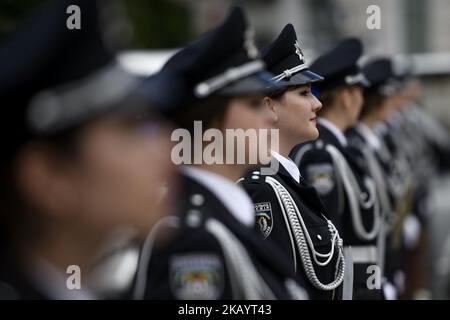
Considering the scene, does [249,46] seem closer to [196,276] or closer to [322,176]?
[196,276]

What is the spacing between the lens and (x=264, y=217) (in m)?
3.24

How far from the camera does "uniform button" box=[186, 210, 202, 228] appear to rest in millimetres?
2406

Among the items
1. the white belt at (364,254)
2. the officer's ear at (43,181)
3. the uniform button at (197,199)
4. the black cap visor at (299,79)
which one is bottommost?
the white belt at (364,254)

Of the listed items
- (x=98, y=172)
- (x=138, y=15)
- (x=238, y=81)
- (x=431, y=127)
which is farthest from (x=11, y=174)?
(x=138, y=15)

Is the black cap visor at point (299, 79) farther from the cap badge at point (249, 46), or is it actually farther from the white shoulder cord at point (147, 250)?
the white shoulder cord at point (147, 250)

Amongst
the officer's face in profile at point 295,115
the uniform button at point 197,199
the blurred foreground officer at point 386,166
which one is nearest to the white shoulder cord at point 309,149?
the blurred foreground officer at point 386,166

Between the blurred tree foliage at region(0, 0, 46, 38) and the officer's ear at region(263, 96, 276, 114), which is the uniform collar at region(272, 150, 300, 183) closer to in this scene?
the officer's ear at region(263, 96, 276, 114)

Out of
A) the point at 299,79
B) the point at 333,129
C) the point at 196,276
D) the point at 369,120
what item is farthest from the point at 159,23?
the point at 196,276

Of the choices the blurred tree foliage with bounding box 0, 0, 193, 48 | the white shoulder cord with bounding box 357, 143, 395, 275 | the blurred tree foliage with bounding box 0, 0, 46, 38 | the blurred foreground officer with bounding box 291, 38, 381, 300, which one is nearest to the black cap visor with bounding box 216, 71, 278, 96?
the blurred foreground officer with bounding box 291, 38, 381, 300

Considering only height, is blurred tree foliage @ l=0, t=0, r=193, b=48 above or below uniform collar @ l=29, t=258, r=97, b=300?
below

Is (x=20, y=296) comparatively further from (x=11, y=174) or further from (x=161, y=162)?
(x=161, y=162)

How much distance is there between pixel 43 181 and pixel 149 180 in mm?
271

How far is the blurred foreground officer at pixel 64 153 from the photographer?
6.46 ft

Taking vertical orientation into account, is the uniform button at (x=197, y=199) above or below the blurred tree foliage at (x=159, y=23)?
above
